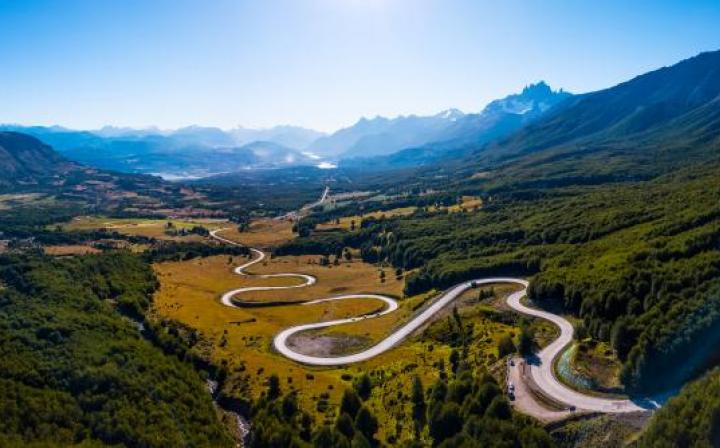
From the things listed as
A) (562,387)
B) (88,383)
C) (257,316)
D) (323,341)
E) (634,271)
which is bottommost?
(257,316)

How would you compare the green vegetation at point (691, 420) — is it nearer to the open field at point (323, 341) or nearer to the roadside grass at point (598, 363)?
the roadside grass at point (598, 363)

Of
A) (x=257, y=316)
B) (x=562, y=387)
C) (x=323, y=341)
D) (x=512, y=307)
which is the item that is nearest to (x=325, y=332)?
(x=323, y=341)

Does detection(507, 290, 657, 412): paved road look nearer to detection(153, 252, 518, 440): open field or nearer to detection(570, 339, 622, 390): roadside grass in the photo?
detection(570, 339, 622, 390): roadside grass

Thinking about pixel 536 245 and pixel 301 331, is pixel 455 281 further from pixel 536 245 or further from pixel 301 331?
pixel 301 331

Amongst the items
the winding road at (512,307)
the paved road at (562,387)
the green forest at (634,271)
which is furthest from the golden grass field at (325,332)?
the green forest at (634,271)

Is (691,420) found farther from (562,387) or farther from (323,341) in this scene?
(323,341)

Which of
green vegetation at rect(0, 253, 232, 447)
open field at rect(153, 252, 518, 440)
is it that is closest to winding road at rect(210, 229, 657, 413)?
open field at rect(153, 252, 518, 440)

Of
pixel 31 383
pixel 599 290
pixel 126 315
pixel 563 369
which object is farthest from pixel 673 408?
pixel 126 315
